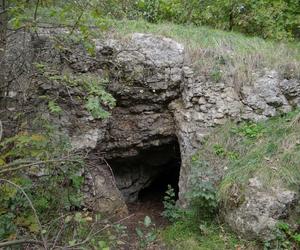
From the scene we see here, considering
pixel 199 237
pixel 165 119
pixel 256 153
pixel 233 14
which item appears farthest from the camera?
pixel 233 14

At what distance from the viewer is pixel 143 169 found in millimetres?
7184

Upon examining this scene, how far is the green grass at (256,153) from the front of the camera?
4816mm

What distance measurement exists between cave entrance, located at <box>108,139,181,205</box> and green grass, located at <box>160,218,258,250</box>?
1.66 meters

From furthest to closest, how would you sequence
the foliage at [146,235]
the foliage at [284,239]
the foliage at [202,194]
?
the foliage at [202,194]
the foliage at [284,239]
the foliage at [146,235]

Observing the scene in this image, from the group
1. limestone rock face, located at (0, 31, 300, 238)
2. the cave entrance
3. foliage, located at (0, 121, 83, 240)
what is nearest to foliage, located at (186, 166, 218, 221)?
limestone rock face, located at (0, 31, 300, 238)

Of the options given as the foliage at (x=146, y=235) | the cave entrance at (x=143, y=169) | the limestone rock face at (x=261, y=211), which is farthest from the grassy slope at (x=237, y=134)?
the cave entrance at (x=143, y=169)

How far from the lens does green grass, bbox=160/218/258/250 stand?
15.3ft

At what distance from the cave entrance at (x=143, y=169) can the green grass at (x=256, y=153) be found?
1079mm

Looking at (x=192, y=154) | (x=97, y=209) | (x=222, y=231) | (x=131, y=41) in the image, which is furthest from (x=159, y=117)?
(x=222, y=231)

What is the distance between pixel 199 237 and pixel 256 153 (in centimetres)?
136

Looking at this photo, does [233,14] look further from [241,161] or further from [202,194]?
[202,194]

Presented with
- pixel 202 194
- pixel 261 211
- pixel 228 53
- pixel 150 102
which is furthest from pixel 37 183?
pixel 228 53

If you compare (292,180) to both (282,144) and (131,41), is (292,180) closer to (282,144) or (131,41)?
(282,144)

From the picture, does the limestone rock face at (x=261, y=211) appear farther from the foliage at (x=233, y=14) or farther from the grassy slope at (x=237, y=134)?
the foliage at (x=233, y=14)
